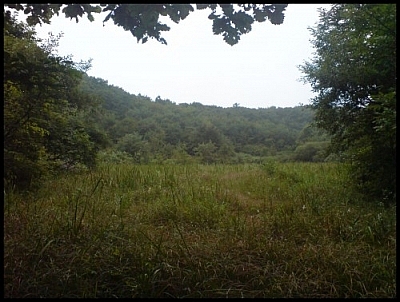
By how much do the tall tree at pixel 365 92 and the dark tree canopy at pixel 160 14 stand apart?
1.76 metres

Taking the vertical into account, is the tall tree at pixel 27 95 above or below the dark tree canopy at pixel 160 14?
below

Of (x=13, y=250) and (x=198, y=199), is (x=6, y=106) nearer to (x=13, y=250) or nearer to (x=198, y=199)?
(x=13, y=250)

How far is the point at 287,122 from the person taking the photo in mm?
48500

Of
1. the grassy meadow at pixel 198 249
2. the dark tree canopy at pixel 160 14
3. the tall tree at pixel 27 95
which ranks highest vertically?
the dark tree canopy at pixel 160 14

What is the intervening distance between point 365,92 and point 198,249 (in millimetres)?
5565

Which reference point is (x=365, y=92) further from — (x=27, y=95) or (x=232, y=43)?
(x=27, y=95)

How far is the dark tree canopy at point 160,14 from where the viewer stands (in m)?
2.43

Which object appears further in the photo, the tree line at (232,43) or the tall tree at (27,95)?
the tall tree at (27,95)

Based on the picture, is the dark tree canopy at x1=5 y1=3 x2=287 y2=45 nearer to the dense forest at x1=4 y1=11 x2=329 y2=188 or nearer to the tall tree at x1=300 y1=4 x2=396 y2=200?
the dense forest at x1=4 y1=11 x2=329 y2=188

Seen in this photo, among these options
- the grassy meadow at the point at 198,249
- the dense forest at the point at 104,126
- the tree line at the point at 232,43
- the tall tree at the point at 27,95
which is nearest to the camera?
the grassy meadow at the point at 198,249

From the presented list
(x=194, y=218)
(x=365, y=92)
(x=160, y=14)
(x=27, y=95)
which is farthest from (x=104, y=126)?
(x=160, y=14)

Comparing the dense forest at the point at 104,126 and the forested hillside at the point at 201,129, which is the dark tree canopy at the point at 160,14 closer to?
the dense forest at the point at 104,126

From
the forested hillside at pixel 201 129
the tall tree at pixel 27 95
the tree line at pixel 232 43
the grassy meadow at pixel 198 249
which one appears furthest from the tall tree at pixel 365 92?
the forested hillside at pixel 201 129

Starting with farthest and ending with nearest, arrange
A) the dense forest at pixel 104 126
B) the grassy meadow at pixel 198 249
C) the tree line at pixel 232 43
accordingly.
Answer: the dense forest at pixel 104 126
the tree line at pixel 232 43
the grassy meadow at pixel 198 249
